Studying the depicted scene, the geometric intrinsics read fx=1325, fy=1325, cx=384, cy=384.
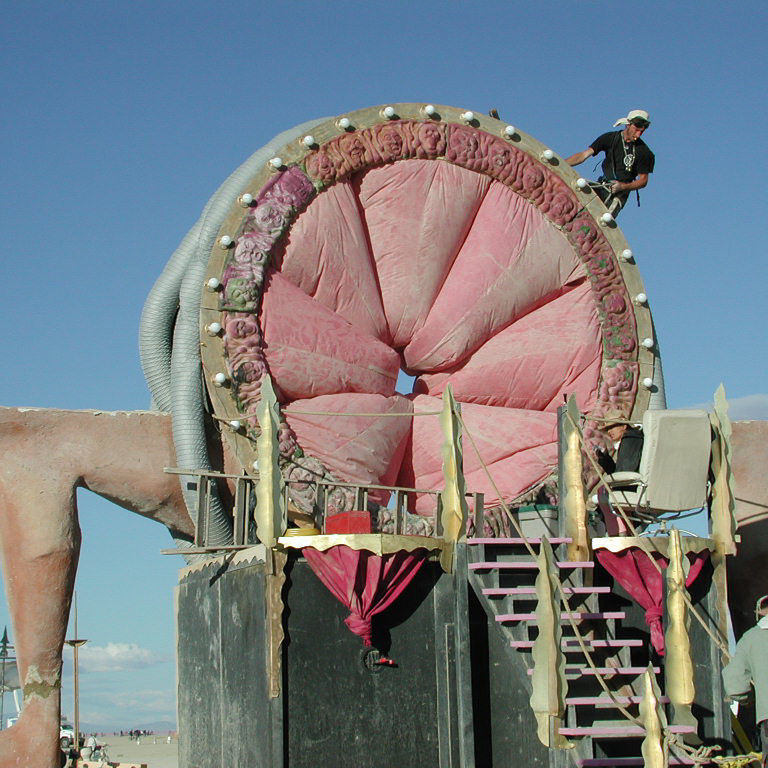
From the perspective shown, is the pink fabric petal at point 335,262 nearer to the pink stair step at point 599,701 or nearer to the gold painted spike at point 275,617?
the gold painted spike at point 275,617

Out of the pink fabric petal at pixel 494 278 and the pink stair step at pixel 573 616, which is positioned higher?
the pink fabric petal at pixel 494 278

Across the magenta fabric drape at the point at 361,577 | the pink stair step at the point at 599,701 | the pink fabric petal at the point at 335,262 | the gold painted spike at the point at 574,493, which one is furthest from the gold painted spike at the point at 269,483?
the pink fabric petal at the point at 335,262

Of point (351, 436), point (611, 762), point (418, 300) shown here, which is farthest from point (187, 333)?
point (611, 762)

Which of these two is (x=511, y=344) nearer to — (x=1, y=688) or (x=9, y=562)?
(x=9, y=562)

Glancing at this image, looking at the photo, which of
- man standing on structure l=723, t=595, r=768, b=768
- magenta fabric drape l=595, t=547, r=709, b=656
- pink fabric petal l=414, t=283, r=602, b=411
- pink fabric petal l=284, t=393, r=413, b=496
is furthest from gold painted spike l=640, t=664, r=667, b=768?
pink fabric petal l=414, t=283, r=602, b=411

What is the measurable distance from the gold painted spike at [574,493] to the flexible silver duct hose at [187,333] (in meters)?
3.76

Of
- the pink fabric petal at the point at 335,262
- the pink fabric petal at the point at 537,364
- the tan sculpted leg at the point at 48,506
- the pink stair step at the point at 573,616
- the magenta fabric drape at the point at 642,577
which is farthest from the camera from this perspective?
the pink fabric petal at the point at 537,364

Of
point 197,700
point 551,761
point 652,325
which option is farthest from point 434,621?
point 652,325

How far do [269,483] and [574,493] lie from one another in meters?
2.71

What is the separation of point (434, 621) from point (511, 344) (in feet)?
15.2

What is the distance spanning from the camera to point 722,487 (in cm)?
1231

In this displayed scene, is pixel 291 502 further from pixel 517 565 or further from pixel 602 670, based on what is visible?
pixel 602 670

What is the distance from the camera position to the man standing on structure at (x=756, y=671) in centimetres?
857

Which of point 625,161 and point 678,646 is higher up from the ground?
point 625,161
